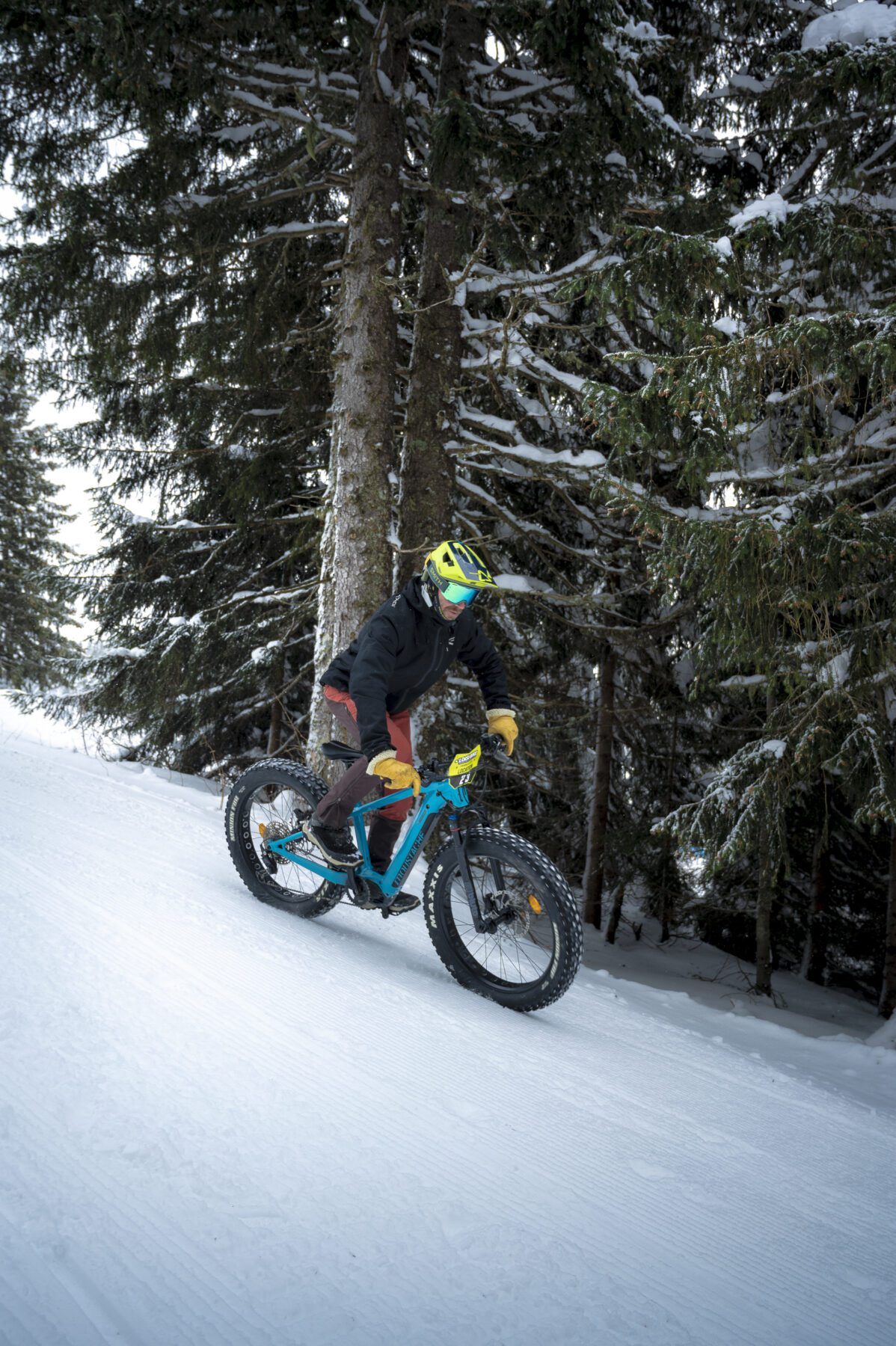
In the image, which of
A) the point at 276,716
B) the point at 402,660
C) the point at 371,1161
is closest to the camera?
the point at 371,1161

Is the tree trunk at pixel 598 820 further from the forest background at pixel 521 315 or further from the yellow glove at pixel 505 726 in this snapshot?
the yellow glove at pixel 505 726

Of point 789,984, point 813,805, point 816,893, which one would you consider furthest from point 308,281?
point 789,984

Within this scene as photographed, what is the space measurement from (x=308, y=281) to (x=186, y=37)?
2578mm

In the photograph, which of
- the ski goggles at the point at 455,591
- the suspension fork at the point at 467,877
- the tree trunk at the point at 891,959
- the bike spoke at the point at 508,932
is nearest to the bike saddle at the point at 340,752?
the suspension fork at the point at 467,877

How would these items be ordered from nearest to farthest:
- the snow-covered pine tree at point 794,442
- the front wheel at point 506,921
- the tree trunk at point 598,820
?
the front wheel at point 506,921 → the snow-covered pine tree at point 794,442 → the tree trunk at point 598,820

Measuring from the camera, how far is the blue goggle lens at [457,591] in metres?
4.11

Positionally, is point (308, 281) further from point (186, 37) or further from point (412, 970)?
point (412, 970)

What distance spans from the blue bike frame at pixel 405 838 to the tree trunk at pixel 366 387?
2268 mm

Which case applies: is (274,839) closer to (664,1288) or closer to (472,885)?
(472,885)

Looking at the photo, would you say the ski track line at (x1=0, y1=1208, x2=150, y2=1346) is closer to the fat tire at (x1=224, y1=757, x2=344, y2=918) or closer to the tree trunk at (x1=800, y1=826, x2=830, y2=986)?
the fat tire at (x1=224, y1=757, x2=344, y2=918)

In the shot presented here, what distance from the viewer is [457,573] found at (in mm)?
4070

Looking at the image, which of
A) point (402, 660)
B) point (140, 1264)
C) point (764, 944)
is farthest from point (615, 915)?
point (140, 1264)

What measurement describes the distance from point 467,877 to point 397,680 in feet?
3.70

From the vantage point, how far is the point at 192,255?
7.48 meters
